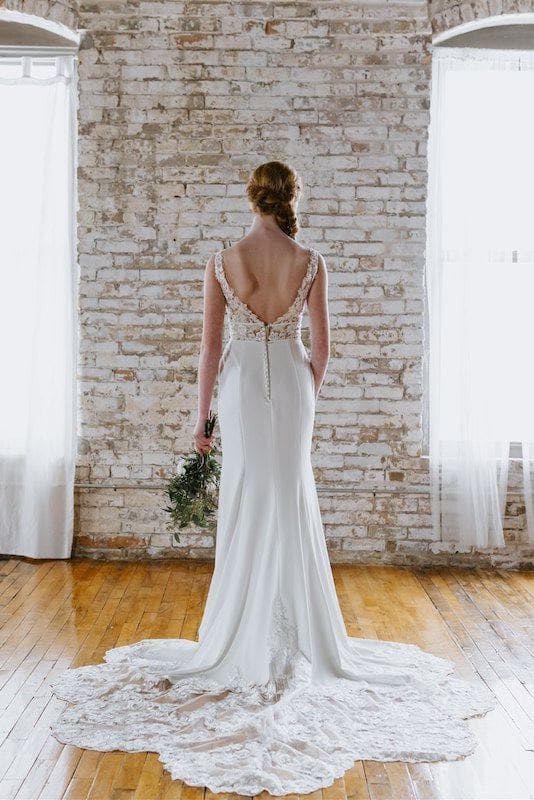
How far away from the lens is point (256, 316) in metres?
3.49

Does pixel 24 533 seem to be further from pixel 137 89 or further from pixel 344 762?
pixel 344 762

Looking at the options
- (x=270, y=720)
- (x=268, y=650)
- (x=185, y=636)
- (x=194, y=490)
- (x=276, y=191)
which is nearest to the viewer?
(x=270, y=720)

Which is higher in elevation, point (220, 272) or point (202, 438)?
point (220, 272)

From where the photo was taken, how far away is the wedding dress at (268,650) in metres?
3.06

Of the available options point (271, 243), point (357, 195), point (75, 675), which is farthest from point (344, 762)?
point (357, 195)

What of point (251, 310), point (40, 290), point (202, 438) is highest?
point (40, 290)

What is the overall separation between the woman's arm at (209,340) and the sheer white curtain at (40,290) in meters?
2.07

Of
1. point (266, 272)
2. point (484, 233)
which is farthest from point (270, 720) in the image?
point (484, 233)

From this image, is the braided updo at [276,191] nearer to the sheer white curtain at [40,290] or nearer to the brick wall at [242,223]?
the brick wall at [242,223]

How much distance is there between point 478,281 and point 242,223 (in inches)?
56.9

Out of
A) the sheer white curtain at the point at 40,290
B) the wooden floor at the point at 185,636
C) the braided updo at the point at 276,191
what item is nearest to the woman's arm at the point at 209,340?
the braided updo at the point at 276,191

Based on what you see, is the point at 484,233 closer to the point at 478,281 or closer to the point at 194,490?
the point at 478,281

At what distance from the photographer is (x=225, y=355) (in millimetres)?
3604

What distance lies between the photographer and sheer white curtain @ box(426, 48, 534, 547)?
536 cm
